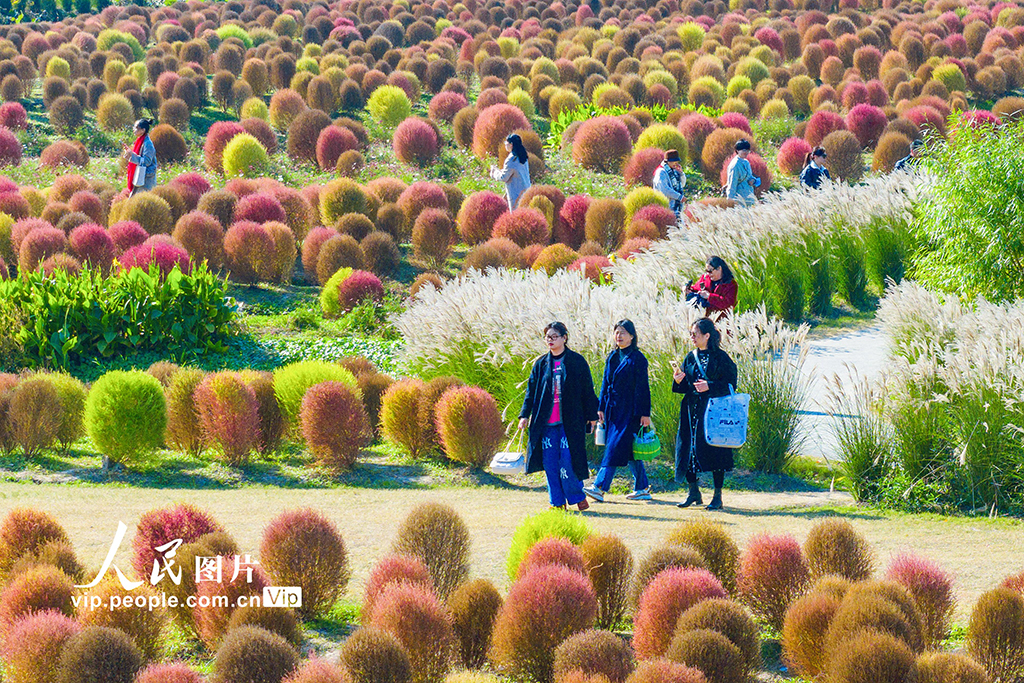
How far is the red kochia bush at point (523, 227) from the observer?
57.4 feet

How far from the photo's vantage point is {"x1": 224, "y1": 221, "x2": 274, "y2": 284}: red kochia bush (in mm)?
16328

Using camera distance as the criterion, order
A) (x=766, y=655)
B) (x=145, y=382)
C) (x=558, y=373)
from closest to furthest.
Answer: (x=766, y=655) → (x=558, y=373) → (x=145, y=382)

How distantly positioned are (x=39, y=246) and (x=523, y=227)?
21.1ft

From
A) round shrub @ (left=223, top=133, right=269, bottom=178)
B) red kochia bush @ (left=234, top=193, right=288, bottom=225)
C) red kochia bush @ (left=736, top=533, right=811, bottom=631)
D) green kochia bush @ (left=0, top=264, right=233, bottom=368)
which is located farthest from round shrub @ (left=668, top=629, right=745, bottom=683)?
round shrub @ (left=223, top=133, right=269, bottom=178)

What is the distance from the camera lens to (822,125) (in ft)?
82.0

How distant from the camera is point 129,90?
28344 millimetres

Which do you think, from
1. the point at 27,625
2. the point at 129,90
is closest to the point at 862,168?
the point at 129,90

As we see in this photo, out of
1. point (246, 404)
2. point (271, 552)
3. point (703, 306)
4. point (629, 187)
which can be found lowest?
point (271, 552)

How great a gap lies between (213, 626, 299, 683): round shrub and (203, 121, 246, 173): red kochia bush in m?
19.6

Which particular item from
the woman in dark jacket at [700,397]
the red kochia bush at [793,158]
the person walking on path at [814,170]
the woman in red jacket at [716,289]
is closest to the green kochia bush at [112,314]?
the woman in red jacket at [716,289]

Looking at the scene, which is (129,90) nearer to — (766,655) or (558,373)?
(558,373)

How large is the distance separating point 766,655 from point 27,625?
3.30 metres

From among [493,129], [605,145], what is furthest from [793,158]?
[493,129]

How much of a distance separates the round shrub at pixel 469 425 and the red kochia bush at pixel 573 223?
30.4 feet
